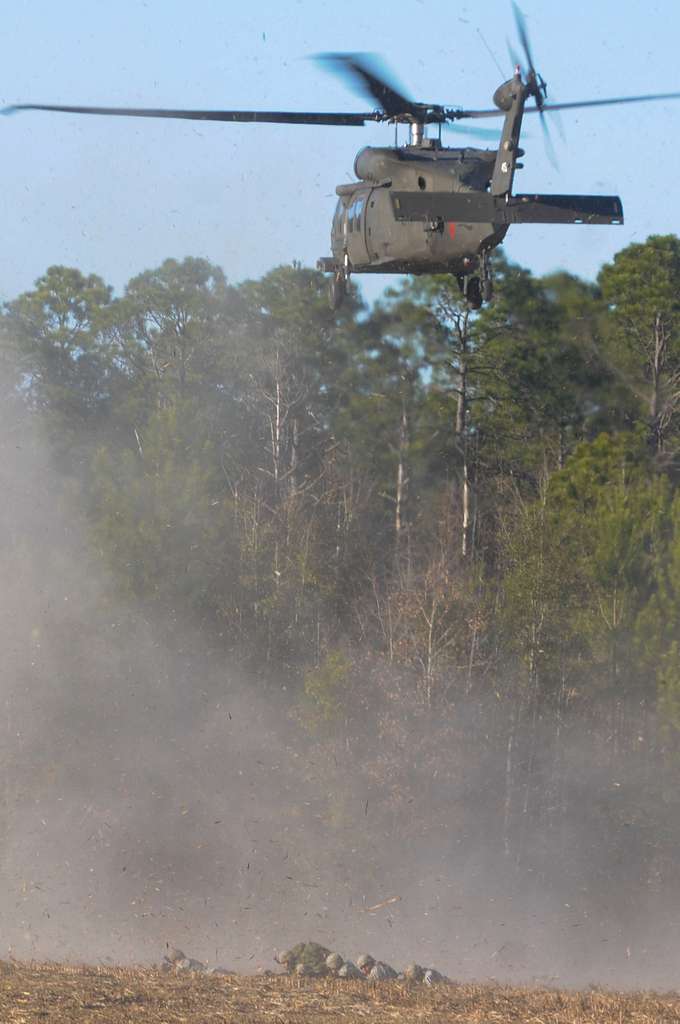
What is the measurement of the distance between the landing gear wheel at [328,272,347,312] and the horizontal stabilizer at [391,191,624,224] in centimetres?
257

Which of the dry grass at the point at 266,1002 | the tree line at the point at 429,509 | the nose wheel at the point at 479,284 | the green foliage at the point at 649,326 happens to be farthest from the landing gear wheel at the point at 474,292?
the green foliage at the point at 649,326

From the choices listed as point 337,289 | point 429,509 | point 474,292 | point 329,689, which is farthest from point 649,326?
point 474,292

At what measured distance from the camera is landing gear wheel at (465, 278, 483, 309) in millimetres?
12867

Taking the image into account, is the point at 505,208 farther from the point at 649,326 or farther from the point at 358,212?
the point at 649,326

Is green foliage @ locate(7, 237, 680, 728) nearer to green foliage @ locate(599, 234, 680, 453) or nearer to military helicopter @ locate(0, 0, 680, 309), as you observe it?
green foliage @ locate(599, 234, 680, 453)

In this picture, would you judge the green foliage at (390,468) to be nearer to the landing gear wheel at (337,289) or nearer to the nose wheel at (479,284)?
the landing gear wheel at (337,289)

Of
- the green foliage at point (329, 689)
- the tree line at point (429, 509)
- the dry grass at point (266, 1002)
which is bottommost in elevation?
the dry grass at point (266, 1002)

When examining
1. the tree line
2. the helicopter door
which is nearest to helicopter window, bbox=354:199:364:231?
the helicopter door

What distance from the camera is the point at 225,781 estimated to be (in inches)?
1332

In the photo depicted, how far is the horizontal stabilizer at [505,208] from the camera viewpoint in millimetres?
11359

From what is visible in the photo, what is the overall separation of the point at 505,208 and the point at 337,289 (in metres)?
3.07

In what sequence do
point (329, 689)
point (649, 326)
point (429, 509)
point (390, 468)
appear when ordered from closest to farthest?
point (649, 326) < point (329, 689) < point (429, 509) < point (390, 468)

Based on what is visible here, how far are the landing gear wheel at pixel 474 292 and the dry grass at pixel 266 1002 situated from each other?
250 inches

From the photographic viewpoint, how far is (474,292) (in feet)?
42.6
